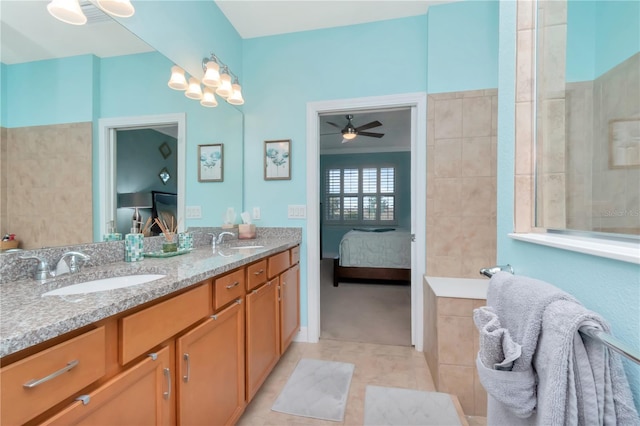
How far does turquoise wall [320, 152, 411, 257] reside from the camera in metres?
6.42

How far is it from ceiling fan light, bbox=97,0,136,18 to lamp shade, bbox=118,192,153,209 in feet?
2.90

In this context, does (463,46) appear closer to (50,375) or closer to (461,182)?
(461,182)

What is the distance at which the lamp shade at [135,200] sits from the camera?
1.45 metres

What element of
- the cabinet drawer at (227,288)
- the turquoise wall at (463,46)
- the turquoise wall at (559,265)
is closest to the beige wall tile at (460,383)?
the turquoise wall at (559,265)

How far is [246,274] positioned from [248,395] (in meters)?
0.64

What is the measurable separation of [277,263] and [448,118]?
1.76m

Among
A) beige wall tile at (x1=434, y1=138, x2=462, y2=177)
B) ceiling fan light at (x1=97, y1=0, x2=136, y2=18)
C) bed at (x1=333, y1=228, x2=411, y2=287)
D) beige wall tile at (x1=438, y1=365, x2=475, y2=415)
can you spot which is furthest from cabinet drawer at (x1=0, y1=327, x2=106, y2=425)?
bed at (x1=333, y1=228, x2=411, y2=287)

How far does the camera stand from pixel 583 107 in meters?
0.83

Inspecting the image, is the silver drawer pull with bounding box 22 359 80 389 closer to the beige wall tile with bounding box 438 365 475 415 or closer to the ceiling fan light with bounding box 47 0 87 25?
the ceiling fan light with bounding box 47 0 87 25

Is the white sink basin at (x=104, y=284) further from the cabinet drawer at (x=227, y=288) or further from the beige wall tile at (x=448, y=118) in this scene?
the beige wall tile at (x=448, y=118)

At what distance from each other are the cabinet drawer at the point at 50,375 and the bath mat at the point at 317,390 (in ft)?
4.01

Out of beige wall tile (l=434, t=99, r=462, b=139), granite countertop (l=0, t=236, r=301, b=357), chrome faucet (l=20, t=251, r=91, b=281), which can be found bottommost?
granite countertop (l=0, t=236, r=301, b=357)

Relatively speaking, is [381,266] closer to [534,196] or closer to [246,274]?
[246,274]

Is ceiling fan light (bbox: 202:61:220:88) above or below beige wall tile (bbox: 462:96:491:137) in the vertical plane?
above
